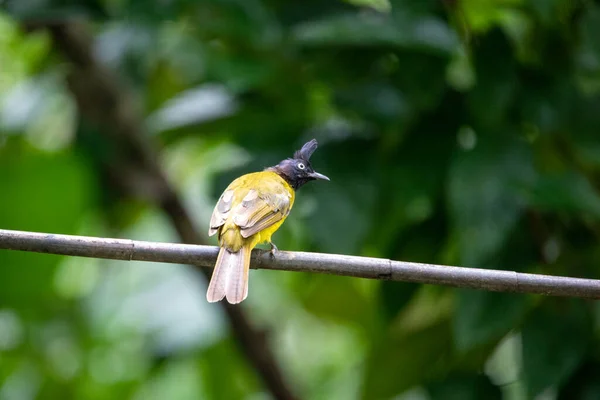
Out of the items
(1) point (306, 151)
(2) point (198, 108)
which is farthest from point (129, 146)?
(1) point (306, 151)

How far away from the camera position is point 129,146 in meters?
3.94

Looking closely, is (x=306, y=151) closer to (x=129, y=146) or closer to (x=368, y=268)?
(x=368, y=268)

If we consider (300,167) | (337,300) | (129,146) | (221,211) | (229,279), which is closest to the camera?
(229,279)

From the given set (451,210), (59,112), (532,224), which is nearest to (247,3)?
(451,210)

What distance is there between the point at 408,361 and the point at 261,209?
0.82m

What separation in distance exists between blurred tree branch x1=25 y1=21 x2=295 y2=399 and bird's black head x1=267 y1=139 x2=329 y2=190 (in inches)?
36.3

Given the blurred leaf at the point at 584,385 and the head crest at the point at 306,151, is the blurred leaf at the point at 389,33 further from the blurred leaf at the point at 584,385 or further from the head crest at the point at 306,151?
the blurred leaf at the point at 584,385

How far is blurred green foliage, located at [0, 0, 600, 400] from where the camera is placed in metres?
2.59

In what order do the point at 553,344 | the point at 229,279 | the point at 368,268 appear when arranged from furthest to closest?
the point at 553,344, the point at 229,279, the point at 368,268

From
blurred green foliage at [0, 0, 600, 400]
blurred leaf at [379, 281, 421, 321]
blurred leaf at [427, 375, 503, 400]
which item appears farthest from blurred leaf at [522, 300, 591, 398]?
blurred leaf at [379, 281, 421, 321]

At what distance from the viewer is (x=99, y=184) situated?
4215 mm

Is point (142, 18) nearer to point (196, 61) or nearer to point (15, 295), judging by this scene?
point (196, 61)

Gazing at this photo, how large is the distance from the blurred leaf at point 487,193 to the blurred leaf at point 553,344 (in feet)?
0.87

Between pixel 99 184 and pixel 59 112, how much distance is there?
32.1 inches
